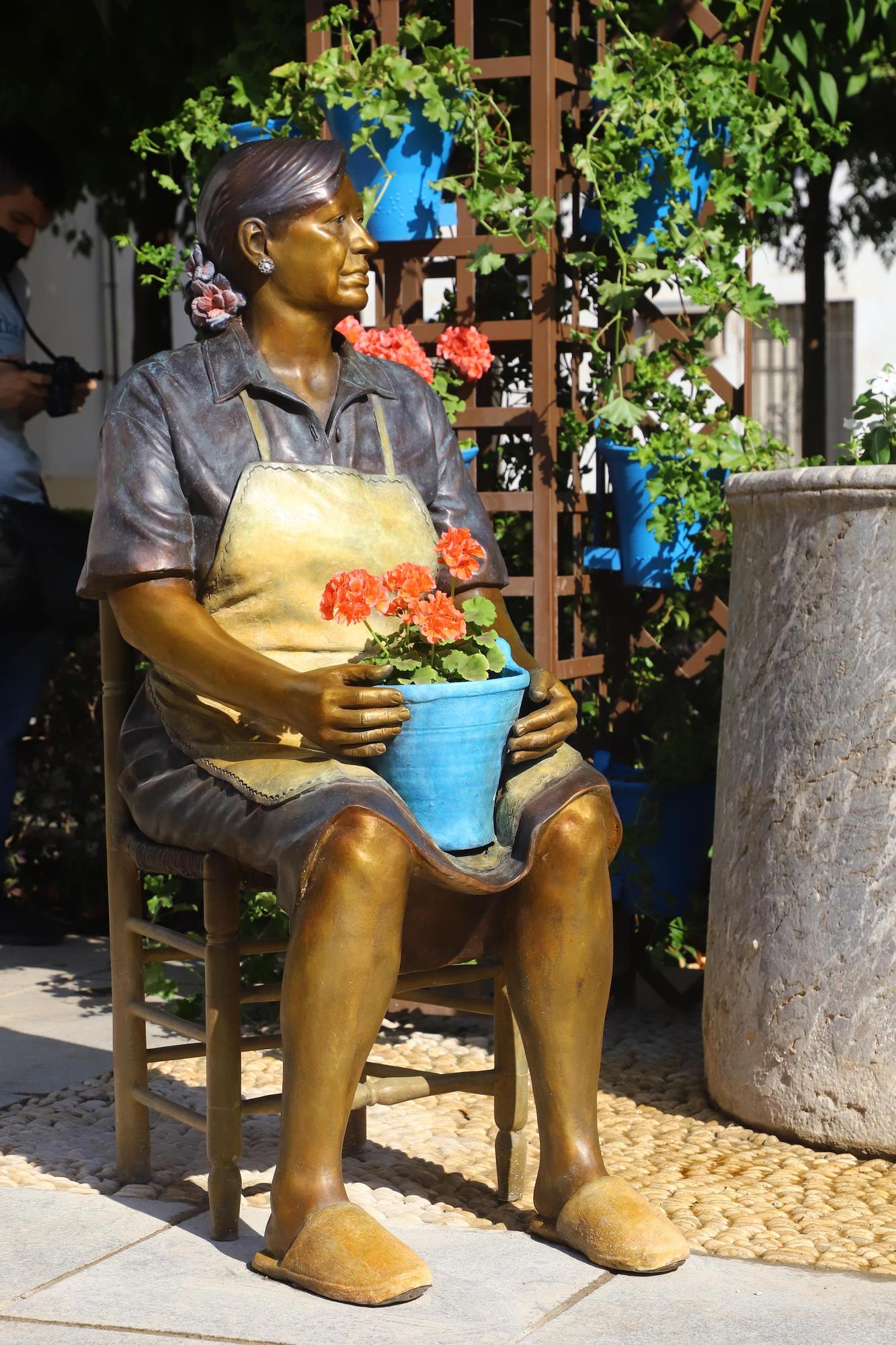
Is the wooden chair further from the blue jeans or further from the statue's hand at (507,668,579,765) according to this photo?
the blue jeans

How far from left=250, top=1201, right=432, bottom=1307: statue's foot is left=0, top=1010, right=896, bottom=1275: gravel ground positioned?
1.34ft

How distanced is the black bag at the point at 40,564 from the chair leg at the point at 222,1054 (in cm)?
248

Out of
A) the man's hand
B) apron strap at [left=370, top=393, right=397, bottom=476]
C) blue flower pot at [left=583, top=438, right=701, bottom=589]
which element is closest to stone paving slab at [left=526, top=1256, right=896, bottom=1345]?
apron strap at [left=370, top=393, right=397, bottom=476]

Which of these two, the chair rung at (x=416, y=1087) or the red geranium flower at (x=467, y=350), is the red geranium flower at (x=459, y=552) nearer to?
the chair rung at (x=416, y=1087)

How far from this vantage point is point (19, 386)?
18.0 feet

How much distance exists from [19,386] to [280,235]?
8.19ft

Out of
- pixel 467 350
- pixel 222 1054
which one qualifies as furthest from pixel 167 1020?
pixel 467 350

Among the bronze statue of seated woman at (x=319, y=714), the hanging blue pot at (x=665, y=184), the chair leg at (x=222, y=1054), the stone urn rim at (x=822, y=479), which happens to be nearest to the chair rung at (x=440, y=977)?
the bronze statue of seated woman at (x=319, y=714)

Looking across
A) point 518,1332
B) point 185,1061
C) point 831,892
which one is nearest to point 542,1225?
point 518,1332

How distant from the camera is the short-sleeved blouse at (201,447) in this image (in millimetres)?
3064

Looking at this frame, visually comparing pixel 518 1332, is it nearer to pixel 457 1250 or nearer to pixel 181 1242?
pixel 457 1250

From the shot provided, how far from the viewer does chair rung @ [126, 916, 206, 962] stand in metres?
3.17

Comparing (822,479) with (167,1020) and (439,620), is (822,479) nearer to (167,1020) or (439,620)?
(439,620)

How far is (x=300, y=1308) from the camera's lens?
272cm
